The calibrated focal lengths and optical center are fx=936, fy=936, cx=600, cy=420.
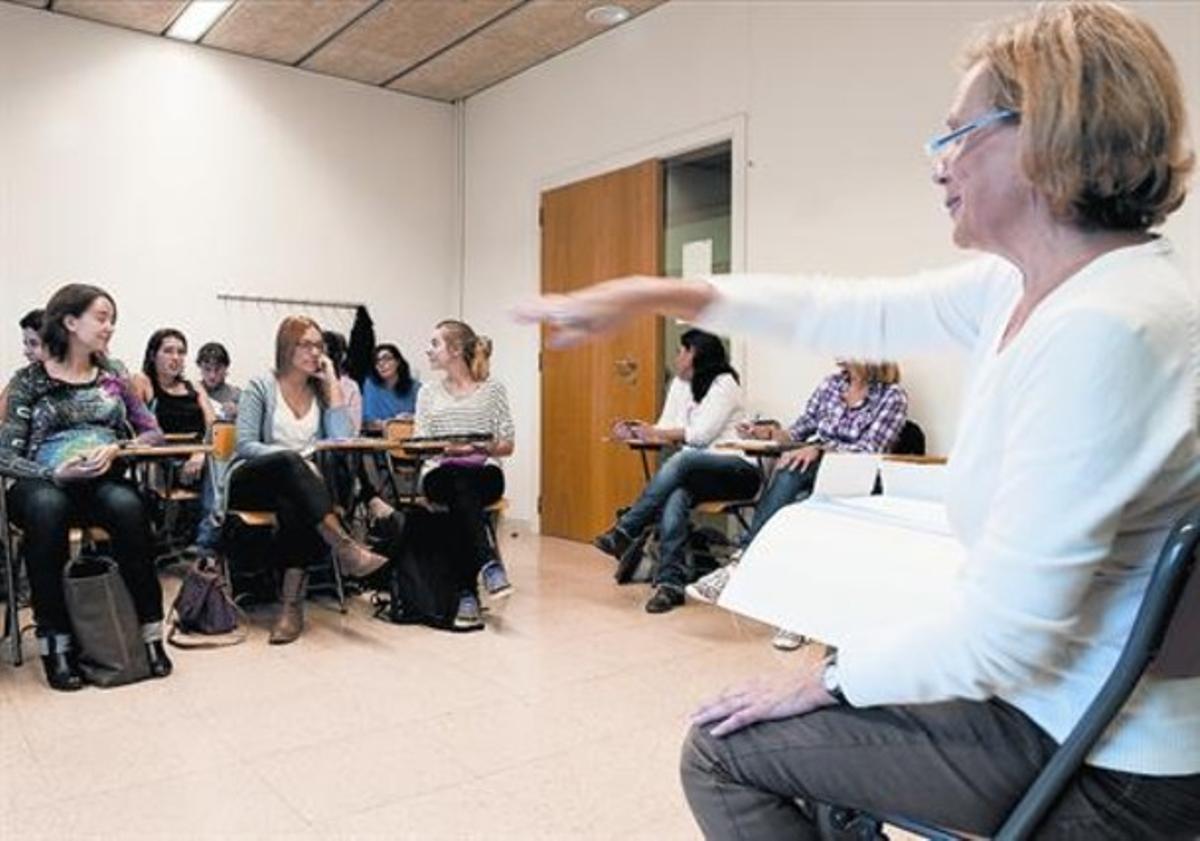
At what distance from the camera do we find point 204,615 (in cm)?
344

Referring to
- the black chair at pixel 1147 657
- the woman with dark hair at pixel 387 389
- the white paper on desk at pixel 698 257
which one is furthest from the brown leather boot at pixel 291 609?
the black chair at pixel 1147 657

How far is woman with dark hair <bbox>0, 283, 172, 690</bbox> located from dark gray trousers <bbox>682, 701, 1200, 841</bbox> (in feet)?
8.46

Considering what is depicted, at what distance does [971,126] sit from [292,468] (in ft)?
9.90

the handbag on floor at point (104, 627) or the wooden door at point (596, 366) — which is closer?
the handbag on floor at point (104, 627)

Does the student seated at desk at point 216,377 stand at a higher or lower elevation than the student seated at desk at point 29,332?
lower

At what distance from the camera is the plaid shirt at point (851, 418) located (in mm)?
3680

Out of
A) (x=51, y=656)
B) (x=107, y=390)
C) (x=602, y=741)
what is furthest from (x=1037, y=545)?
(x=107, y=390)

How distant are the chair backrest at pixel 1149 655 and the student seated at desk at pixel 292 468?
118 inches

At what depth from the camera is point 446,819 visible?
196 centimetres

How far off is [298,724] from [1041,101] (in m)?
2.38

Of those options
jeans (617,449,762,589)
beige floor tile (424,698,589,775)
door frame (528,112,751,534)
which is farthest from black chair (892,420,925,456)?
beige floor tile (424,698,589,775)

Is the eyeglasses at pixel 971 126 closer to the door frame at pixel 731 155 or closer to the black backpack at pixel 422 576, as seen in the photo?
the black backpack at pixel 422 576

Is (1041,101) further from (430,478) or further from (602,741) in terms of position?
(430,478)

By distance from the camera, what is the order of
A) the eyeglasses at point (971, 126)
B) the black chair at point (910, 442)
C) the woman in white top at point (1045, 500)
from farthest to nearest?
the black chair at point (910, 442)
the eyeglasses at point (971, 126)
the woman in white top at point (1045, 500)
